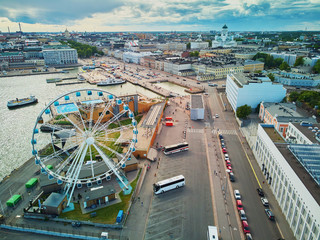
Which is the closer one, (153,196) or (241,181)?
(153,196)

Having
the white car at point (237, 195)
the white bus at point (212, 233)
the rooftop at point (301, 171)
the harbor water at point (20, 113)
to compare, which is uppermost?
the rooftop at point (301, 171)

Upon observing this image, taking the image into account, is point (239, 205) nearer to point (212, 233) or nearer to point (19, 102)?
point (212, 233)

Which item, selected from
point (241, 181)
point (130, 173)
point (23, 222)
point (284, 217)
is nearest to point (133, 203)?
point (130, 173)

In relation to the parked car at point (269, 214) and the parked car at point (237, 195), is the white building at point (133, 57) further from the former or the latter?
the parked car at point (269, 214)

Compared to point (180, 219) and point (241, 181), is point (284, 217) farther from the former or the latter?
point (180, 219)

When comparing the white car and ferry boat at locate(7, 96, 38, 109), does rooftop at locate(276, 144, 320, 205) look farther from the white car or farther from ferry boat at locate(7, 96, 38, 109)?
ferry boat at locate(7, 96, 38, 109)

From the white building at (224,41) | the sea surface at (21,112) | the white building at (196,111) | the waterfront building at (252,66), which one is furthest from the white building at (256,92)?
the white building at (224,41)
